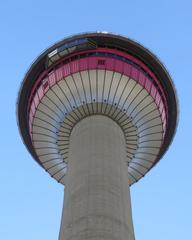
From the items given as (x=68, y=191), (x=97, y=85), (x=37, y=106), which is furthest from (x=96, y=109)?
(x=68, y=191)

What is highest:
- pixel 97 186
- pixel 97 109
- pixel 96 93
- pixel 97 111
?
pixel 96 93

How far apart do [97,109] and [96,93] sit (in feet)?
4.00

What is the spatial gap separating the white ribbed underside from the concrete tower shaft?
98 centimetres

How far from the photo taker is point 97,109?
1180 inches

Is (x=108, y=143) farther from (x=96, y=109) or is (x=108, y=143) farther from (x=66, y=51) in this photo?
(x=66, y=51)

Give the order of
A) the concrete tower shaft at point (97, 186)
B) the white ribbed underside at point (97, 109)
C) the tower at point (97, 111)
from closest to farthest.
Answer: the concrete tower shaft at point (97, 186) < the tower at point (97, 111) < the white ribbed underside at point (97, 109)

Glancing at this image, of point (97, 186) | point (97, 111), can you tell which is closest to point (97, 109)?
point (97, 111)

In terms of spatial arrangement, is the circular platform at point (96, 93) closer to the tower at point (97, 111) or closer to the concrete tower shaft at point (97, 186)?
the tower at point (97, 111)

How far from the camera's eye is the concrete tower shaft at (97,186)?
23.0m

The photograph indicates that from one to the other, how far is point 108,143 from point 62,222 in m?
6.48

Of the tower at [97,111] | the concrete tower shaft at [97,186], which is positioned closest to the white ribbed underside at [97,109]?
the tower at [97,111]

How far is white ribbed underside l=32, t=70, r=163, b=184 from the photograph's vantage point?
29.9m

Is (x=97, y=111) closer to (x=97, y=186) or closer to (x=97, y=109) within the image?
(x=97, y=109)

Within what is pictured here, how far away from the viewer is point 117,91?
30.0 m
